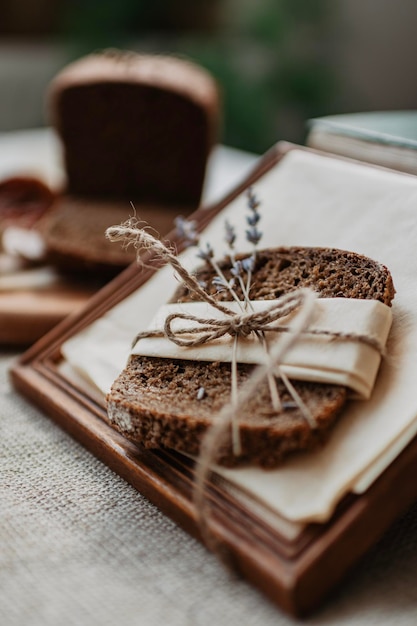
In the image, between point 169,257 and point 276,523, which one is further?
point 169,257

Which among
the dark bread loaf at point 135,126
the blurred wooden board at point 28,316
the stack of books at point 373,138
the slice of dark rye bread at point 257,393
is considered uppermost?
the stack of books at point 373,138

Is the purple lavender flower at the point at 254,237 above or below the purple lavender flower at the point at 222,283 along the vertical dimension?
above

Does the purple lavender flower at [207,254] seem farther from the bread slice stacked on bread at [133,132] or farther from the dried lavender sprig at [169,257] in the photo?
the bread slice stacked on bread at [133,132]

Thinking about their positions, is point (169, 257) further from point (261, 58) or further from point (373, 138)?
point (261, 58)

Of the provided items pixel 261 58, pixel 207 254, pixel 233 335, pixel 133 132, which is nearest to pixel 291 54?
pixel 261 58

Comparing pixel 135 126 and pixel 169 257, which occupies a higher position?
pixel 169 257

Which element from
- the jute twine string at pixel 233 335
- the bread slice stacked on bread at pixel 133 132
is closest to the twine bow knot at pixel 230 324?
the jute twine string at pixel 233 335
